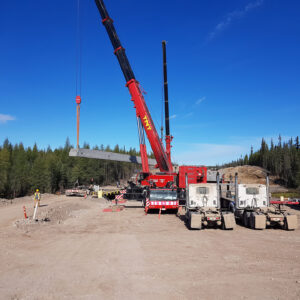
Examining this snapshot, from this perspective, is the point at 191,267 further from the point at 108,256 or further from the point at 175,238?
the point at 175,238

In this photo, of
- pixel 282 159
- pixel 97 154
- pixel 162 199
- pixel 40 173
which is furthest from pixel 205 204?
pixel 282 159

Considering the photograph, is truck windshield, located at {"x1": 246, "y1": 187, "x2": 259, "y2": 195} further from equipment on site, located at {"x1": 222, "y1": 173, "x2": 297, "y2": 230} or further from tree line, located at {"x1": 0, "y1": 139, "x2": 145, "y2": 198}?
tree line, located at {"x1": 0, "y1": 139, "x2": 145, "y2": 198}

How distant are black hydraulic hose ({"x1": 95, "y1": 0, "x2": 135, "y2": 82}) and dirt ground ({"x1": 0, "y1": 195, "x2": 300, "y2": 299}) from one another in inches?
571

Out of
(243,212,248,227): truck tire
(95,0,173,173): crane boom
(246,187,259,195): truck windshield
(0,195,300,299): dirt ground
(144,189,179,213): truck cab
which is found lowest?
(0,195,300,299): dirt ground

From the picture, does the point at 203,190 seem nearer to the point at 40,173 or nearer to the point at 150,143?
Result: the point at 150,143

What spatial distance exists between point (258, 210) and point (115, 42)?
1793 centimetres

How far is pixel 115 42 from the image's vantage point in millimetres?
22469

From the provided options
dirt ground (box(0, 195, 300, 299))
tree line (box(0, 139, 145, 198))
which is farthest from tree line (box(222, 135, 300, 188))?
dirt ground (box(0, 195, 300, 299))

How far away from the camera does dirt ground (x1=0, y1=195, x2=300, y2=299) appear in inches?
248

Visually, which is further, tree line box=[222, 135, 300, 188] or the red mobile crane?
tree line box=[222, 135, 300, 188]

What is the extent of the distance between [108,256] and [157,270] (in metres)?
2.26

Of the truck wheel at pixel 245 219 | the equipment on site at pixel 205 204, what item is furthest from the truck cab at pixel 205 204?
the truck wheel at pixel 245 219

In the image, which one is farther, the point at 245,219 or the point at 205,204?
the point at 205,204

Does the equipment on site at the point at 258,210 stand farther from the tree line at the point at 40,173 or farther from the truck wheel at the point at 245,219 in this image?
the tree line at the point at 40,173
